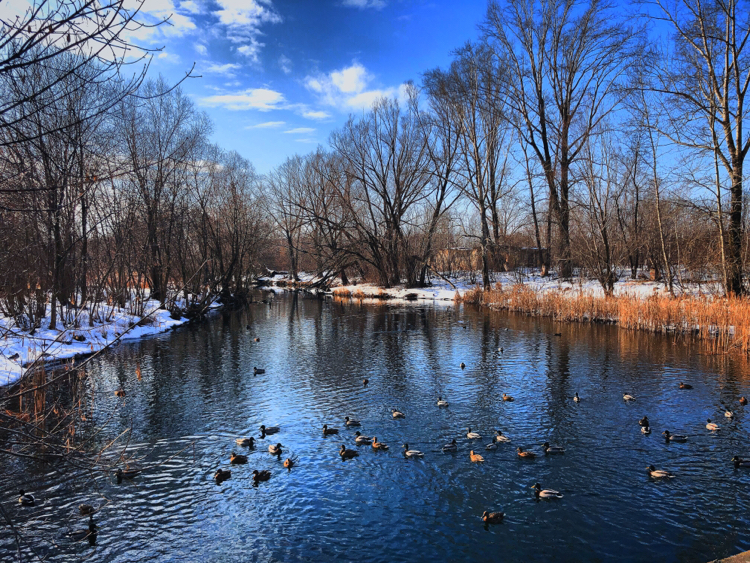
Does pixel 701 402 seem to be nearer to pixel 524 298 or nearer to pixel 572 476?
pixel 572 476

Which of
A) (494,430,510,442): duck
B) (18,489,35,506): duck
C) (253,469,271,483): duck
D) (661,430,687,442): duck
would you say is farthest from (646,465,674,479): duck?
(18,489,35,506): duck

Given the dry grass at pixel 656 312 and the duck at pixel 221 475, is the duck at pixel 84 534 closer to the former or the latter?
the duck at pixel 221 475

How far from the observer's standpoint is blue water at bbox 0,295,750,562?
5.98 m

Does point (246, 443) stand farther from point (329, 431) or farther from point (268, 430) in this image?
point (329, 431)

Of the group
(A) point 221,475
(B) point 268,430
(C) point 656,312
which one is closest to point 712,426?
(B) point 268,430

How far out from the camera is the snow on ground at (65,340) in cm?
1226

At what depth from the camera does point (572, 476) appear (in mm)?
7430

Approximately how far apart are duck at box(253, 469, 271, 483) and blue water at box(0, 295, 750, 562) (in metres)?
0.12

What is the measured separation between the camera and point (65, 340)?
1675cm

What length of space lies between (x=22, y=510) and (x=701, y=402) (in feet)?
42.2

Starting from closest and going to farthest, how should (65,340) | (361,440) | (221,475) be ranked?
(221,475) → (361,440) → (65,340)

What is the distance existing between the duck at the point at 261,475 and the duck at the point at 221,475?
429mm

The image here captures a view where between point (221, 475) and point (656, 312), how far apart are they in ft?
58.9

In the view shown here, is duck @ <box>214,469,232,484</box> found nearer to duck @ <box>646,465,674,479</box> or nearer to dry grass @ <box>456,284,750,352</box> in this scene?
duck @ <box>646,465,674,479</box>
